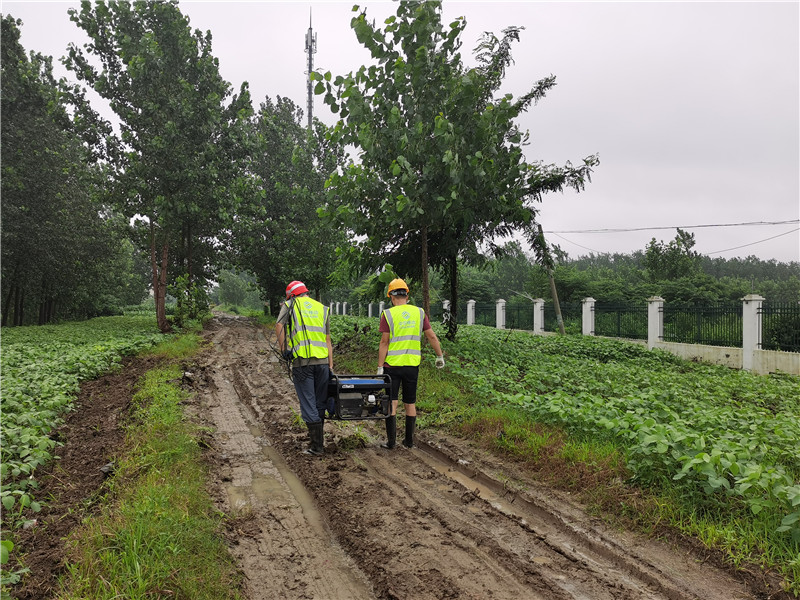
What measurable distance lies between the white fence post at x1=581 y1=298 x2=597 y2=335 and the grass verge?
20.8 meters

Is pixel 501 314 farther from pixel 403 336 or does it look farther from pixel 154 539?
pixel 154 539

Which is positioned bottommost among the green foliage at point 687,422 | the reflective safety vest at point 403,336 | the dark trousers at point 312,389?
the green foliage at point 687,422

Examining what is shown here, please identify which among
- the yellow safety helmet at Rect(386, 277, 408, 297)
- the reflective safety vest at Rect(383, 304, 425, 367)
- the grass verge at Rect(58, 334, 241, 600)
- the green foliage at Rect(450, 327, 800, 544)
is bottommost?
the grass verge at Rect(58, 334, 241, 600)

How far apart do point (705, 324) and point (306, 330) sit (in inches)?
652

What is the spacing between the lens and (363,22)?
406 inches

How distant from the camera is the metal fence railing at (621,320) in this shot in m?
20.8

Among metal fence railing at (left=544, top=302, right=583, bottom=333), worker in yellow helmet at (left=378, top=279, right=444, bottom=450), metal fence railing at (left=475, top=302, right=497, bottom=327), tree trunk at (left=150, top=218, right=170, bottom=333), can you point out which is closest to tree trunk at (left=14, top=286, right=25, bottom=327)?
tree trunk at (left=150, top=218, right=170, bottom=333)

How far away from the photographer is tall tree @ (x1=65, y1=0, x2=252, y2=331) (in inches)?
705

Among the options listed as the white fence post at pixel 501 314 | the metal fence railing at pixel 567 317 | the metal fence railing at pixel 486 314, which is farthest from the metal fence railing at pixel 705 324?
the metal fence railing at pixel 486 314

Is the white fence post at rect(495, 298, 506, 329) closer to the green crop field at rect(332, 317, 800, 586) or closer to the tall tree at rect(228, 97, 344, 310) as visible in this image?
the tall tree at rect(228, 97, 344, 310)

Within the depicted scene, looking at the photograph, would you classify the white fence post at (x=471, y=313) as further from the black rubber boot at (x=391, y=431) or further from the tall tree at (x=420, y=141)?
the black rubber boot at (x=391, y=431)

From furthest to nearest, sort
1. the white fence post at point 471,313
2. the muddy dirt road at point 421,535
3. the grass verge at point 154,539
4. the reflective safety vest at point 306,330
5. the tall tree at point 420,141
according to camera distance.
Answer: the white fence post at point 471,313
the tall tree at point 420,141
the reflective safety vest at point 306,330
the muddy dirt road at point 421,535
the grass verge at point 154,539

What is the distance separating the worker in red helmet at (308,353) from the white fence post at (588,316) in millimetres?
19404

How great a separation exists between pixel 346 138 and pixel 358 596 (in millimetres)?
9578
